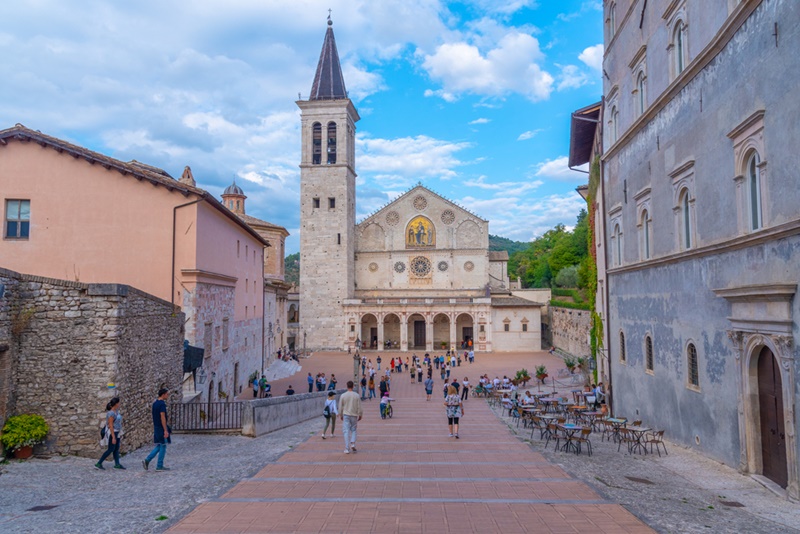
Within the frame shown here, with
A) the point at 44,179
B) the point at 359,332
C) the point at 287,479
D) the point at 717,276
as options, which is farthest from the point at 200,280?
the point at 359,332

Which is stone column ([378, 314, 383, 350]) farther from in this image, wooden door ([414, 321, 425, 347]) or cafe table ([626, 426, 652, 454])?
cafe table ([626, 426, 652, 454])

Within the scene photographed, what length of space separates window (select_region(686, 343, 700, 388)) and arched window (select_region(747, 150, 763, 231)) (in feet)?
12.0

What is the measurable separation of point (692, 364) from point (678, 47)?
7.50 m

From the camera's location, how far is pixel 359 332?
52.8 metres

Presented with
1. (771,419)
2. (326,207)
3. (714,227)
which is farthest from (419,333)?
(771,419)

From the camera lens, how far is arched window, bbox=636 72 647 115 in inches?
621

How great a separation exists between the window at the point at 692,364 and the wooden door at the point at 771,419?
8.33ft

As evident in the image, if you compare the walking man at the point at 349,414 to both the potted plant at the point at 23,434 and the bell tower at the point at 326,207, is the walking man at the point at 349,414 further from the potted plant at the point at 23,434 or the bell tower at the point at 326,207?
the bell tower at the point at 326,207

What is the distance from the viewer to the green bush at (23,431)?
10.1m

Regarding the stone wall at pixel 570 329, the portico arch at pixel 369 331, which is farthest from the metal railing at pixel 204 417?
the portico arch at pixel 369 331

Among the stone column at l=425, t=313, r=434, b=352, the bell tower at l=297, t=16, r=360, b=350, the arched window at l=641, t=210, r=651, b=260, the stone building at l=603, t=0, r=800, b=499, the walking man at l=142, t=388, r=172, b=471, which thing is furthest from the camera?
the bell tower at l=297, t=16, r=360, b=350

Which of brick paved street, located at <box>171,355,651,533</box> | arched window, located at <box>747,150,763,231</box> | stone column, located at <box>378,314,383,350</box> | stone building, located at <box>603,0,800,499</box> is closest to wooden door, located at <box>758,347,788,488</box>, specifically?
stone building, located at <box>603,0,800,499</box>

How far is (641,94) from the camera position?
52.6ft

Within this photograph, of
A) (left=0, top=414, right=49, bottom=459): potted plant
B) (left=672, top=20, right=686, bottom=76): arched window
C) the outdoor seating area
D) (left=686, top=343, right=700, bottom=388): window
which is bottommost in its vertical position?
the outdoor seating area
